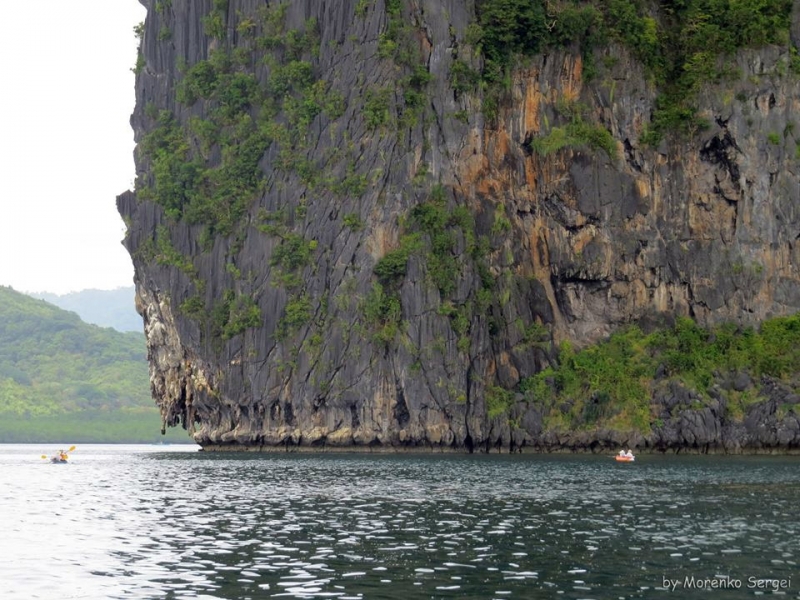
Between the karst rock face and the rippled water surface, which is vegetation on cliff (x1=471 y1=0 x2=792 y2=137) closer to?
the karst rock face

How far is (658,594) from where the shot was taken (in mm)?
29438

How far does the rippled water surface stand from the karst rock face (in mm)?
30668

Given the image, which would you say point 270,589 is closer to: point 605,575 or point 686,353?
point 605,575

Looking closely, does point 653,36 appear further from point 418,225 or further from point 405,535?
point 405,535

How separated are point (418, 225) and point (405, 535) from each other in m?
64.6

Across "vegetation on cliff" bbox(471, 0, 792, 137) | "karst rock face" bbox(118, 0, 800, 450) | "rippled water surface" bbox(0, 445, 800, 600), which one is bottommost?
"rippled water surface" bbox(0, 445, 800, 600)

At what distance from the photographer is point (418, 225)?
103000 millimetres

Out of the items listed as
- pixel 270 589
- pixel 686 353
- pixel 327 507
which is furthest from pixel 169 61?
pixel 270 589

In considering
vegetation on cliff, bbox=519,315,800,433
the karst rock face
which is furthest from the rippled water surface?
the karst rock face

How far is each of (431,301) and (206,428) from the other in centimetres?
2557

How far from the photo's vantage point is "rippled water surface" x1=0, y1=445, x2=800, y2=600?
3075cm

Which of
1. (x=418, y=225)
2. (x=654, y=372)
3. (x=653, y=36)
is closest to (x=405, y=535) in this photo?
(x=418, y=225)

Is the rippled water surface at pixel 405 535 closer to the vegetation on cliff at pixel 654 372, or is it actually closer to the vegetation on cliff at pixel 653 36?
the vegetation on cliff at pixel 654 372

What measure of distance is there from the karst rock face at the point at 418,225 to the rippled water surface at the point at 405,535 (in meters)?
30.7
